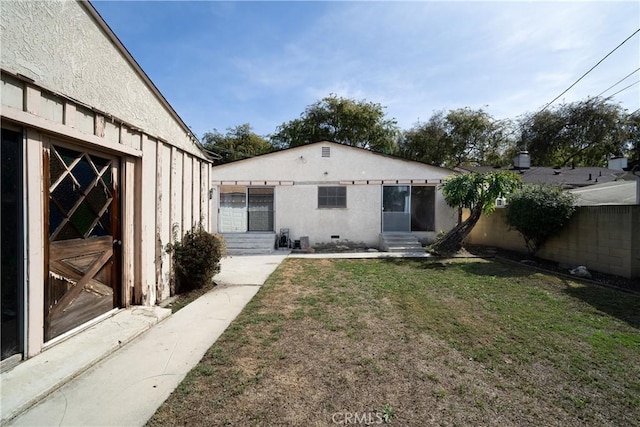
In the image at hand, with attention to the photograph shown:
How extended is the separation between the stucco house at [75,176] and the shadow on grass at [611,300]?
7.33 m

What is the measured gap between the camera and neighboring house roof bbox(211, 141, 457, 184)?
37.0ft

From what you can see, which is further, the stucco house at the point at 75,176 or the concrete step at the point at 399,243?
the concrete step at the point at 399,243

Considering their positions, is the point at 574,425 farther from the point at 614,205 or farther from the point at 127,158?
the point at 614,205

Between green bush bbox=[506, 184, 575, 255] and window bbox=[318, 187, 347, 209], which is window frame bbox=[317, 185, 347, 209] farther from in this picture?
green bush bbox=[506, 184, 575, 255]

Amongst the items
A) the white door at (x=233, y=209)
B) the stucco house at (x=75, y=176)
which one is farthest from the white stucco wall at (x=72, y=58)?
the white door at (x=233, y=209)

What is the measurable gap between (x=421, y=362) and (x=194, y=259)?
4.19m

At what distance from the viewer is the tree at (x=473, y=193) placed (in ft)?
29.3

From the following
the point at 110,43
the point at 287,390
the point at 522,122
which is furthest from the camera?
the point at 522,122

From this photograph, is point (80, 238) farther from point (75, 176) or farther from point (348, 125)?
point (348, 125)

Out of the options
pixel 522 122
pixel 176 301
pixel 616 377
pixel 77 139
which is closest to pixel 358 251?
pixel 176 301

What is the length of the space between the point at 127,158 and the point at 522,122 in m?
29.3

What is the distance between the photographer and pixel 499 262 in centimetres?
848

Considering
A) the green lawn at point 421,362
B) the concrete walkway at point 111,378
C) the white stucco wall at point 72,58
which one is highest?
the white stucco wall at point 72,58

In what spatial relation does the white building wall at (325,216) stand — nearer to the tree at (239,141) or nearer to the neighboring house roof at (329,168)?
the neighboring house roof at (329,168)
